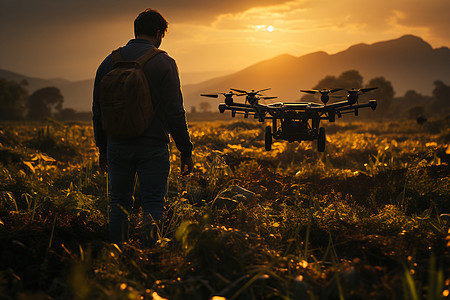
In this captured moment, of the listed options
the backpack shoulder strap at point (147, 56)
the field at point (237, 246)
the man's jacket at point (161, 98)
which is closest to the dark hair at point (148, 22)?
the man's jacket at point (161, 98)

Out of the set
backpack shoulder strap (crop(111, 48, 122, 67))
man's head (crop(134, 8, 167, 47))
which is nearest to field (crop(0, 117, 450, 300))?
backpack shoulder strap (crop(111, 48, 122, 67))

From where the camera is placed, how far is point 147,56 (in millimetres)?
3480

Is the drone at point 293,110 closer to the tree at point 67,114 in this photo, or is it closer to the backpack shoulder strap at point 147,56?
the backpack shoulder strap at point 147,56

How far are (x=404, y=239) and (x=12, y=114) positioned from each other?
6886 cm

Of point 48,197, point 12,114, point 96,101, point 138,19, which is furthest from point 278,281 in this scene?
point 12,114

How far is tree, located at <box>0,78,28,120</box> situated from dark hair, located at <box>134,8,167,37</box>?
6528 centimetres

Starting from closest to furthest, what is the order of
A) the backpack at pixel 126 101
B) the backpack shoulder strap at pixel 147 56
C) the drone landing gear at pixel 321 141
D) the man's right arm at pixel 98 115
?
the backpack at pixel 126 101, the backpack shoulder strap at pixel 147 56, the man's right arm at pixel 98 115, the drone landing gear at pixel 321 141

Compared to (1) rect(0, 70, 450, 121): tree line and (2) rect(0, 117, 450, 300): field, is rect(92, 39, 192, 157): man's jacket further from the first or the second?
(1) rect(0, 70, 450, 121): tree line

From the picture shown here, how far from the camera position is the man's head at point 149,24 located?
11.9 feet

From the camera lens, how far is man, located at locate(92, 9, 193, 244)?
351cm

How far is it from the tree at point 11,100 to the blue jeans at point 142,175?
65.2 m

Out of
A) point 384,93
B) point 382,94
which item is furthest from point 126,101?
point 384,93

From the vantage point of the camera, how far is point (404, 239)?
3467 millimetres

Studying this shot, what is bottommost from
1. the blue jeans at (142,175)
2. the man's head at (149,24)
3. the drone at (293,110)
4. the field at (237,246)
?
the field at (237,246)
